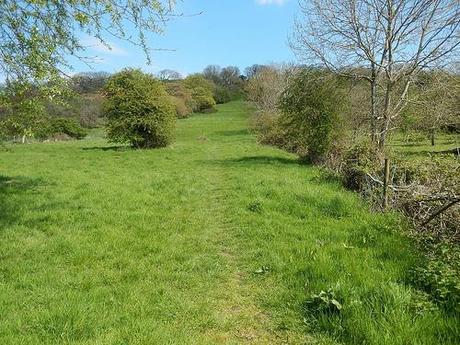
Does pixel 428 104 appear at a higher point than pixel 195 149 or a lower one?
higher

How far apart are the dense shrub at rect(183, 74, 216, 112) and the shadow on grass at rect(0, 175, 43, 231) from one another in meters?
76.2

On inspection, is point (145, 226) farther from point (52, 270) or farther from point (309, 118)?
point (309, 118)

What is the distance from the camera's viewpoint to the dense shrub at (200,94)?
92500mm

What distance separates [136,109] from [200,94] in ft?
222

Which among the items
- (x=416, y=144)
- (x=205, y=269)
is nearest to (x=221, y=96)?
(x=416, y=144)

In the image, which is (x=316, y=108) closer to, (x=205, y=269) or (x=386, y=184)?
(x=386, y=184)

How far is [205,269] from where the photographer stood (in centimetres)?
696

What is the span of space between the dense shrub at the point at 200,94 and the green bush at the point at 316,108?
70.2m

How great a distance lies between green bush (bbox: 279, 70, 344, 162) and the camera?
66.7 feet

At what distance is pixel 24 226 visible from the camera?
9.05 metres

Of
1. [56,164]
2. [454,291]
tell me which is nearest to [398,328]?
[454,291]

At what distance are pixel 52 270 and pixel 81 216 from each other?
335cm

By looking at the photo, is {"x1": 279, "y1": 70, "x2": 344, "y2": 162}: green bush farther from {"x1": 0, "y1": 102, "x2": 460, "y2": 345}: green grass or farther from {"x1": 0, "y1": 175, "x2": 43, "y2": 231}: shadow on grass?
{"x1": 0, "y1": 175, "x2": 43, "y2": 231}: shadow on grass

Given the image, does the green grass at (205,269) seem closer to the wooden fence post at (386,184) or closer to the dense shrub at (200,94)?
the wooden fence post at (386,184)
